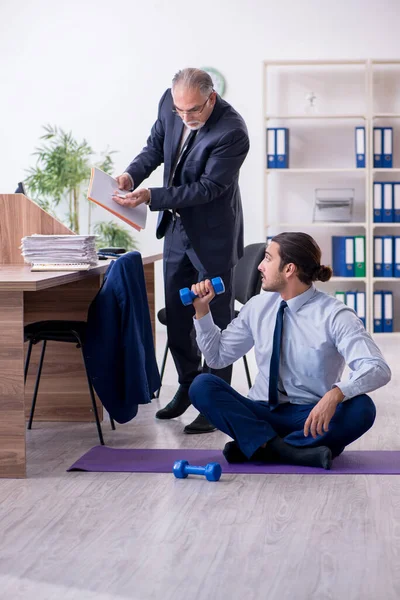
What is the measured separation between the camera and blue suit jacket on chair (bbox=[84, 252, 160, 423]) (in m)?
3.04

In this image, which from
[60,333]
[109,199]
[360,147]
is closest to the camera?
[60,333]

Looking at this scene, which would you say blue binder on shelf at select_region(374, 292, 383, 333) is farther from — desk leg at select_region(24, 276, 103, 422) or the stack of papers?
the stack of papers

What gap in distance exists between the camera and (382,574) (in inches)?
74.0

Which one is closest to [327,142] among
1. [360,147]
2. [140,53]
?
[360,147]

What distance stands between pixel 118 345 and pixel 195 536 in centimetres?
107

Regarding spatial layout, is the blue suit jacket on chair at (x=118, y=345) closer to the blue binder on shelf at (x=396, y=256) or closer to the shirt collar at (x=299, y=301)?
the shirt collar at (x=299, y=301)

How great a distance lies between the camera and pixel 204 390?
281cm

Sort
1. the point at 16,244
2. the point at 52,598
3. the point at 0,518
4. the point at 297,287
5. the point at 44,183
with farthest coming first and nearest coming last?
the point at 44,183 → the point at 16,244 → the point at 297,287 → the point at 0,518 → the point at 52,598

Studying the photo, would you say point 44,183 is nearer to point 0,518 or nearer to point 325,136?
point 325,136

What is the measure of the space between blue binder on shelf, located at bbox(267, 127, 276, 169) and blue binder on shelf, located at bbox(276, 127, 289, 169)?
21 mm

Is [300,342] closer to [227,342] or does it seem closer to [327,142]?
[227,342]

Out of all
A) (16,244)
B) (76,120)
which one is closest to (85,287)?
(16,244)

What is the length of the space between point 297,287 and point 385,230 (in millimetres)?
3877

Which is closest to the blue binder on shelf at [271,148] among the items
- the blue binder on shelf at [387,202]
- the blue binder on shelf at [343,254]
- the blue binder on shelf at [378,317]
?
the blue binder on shelf at [343,254]
